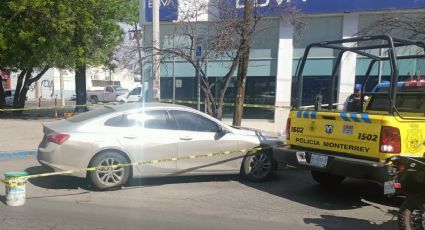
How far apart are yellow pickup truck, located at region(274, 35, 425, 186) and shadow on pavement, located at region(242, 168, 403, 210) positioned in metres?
0.34

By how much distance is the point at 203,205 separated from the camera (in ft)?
22.9

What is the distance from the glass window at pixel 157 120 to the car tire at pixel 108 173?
2.38 ft

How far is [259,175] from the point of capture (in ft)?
28.1

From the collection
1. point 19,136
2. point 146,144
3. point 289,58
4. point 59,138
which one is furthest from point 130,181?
point 289,58

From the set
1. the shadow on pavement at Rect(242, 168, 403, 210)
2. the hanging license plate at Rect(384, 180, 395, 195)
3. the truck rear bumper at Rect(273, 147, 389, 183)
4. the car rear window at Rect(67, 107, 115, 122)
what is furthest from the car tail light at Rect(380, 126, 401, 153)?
the car rear window at Rect(67, 107, 115, 122)

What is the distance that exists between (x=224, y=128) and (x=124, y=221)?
3.01m

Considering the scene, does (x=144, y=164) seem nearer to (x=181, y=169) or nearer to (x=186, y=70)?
(x=181, y=169)

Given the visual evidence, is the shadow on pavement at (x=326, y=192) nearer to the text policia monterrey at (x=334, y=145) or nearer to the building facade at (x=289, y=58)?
the text policia monterrey at (x=334, y=145)

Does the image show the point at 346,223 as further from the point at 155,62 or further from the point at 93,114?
the point at 155,62

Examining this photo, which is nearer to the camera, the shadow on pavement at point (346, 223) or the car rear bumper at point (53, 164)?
the shadow on pavement at point (346, 223)

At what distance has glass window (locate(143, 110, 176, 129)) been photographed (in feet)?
26.3

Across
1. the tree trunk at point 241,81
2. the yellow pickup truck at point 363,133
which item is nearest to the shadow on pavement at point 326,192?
the yellow pickup truck at point 363,133

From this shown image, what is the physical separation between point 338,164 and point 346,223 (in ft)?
2.77

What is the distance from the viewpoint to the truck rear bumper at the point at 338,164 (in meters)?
6.13
